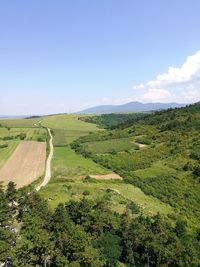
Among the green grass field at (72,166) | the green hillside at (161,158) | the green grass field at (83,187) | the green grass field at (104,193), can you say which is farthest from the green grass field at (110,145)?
the green grass field at (104,193)

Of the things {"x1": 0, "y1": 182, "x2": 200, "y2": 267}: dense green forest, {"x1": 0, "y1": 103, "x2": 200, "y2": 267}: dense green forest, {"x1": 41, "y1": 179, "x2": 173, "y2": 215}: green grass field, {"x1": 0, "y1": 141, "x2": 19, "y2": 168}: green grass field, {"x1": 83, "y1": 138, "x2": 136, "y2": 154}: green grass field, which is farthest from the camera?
{"x1": 83, "y1": 138, "x2": 136, "y2": 154}: green grass field

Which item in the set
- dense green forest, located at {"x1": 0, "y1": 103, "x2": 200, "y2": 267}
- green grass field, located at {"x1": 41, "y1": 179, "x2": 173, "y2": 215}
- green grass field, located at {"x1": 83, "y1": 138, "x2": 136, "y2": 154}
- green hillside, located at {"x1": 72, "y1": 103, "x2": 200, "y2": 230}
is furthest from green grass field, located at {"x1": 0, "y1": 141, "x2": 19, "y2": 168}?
dense green forest, located at {"x1": 0, "y1": 103, "x2": 200, "y2": 267}

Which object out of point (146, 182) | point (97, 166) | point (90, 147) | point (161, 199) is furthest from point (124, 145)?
point (161, 199)

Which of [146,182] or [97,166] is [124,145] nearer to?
[97,166]

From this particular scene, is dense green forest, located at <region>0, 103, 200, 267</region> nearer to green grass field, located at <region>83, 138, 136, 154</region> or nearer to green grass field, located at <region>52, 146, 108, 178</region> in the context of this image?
green grass field, located at <region>52, 146, 108, 178</region>

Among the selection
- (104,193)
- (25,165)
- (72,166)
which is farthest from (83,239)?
(25,165)

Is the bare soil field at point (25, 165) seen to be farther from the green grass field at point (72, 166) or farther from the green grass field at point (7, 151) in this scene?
the green grass field at point (72, 166)
